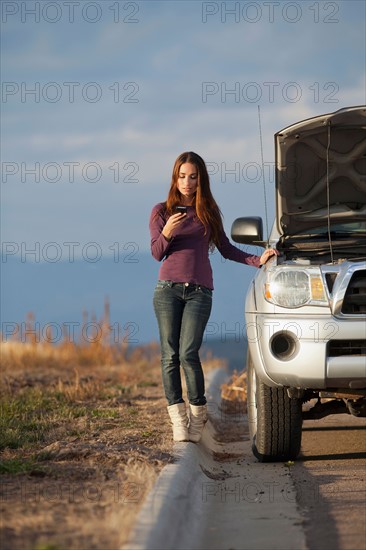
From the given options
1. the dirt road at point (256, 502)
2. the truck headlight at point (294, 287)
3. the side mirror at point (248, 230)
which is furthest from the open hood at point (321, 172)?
the dirt road at point (256, 502)

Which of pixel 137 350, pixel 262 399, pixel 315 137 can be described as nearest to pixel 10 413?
pixel 262 399

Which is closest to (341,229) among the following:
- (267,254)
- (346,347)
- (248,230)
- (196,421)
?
(248,230)

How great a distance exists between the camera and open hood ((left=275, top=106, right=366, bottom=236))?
834 cm

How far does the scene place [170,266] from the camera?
26.0 feet

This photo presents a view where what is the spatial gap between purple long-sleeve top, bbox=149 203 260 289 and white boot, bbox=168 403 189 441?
0.94 metres

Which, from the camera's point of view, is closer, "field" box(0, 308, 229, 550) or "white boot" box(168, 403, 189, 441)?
"field" box(0, 308, 229, 550)

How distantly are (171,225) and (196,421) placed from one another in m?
1.51

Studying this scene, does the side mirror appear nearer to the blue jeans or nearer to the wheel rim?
the blue jeans

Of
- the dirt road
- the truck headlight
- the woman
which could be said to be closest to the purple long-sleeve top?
the woman

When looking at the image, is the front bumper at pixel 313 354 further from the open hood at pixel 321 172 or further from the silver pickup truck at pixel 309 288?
the open hood at pixel 321 172

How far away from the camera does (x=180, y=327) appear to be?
7.98 metres

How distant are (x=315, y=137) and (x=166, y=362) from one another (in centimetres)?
218

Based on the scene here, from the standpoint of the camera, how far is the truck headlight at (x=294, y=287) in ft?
23.4

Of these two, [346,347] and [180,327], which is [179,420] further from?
[346,347]
